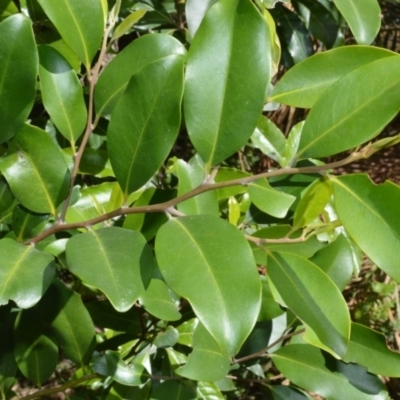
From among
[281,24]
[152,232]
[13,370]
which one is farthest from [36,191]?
[281,24]

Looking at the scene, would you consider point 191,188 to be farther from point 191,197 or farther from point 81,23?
point 81,23

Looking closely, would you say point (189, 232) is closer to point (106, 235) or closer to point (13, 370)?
point (106, 235)

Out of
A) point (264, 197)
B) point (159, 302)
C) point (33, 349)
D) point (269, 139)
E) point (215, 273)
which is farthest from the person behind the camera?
point (269, 139)

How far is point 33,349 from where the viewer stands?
0.90 metres

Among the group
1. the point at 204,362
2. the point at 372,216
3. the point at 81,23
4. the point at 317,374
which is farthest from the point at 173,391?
the point at 81,23

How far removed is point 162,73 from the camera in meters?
0.60

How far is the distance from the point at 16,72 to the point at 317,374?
2.00 feet

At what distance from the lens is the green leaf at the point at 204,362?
2.56ft

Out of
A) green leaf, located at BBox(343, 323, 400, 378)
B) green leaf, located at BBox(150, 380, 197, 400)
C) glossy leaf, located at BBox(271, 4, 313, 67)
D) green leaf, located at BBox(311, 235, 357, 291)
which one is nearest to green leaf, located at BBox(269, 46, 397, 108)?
green leaf, located at BBox(311, 235, 357, 291)

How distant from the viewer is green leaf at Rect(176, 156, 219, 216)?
745mm

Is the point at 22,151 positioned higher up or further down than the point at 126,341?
higher up

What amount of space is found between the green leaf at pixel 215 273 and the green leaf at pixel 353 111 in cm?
15

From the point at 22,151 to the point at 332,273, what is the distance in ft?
1.60

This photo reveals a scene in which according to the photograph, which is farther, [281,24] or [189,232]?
[281,24]
